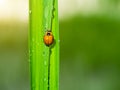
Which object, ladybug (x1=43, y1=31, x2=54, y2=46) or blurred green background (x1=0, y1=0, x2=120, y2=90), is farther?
blurred green background (x1=0, y1=0, x2=120, y2=90)

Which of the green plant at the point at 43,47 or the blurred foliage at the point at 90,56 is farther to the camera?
the blurred foliage at the point at 90,56

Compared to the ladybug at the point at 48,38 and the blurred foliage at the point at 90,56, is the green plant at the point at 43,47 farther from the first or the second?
the blurred foliage at the point at 90,56

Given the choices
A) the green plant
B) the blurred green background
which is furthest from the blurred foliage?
the green plant

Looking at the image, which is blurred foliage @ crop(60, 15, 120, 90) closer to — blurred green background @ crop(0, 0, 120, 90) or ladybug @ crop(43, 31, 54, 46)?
blurred green background @ crop(0, 0, 120, 90)

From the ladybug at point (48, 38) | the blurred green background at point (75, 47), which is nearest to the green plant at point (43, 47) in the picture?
the ladybug at point (48, 38)

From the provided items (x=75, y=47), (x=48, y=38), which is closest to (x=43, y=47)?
(x=48, y=38)

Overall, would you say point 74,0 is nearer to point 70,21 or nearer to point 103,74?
point 70,21

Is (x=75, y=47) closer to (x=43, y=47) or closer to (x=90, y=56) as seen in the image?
(x=90, y=56)
